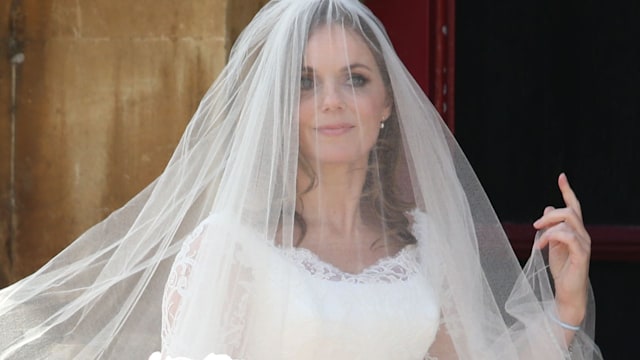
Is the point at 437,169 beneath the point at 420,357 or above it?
above

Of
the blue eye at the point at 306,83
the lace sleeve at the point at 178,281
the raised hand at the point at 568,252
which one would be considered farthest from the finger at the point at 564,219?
the lace sleeve at the point at 178,281

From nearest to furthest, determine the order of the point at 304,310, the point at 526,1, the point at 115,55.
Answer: the point at 304,310 → the point at 115,55 → the point at 526,1

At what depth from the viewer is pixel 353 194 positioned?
Answer: 3123 mm

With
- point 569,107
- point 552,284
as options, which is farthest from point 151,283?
point 569,107

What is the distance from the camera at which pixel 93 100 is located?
386 centimetres

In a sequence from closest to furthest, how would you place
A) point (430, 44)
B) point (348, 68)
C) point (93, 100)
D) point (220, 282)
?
point (220, 282) < point (348, 68) < point (93, 100) < point (430, 44)

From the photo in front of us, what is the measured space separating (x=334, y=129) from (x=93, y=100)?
111cm

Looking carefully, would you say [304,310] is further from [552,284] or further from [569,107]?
[569,107]

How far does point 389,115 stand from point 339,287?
0.43 metres

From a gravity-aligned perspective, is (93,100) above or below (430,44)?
below

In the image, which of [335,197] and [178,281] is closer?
[178,281]

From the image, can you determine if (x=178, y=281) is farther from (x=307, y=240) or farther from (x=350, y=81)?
(x=350, y=81)

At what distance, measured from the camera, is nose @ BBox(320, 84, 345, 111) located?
117 inches

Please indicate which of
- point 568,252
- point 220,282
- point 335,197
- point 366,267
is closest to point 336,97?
point 335,197
